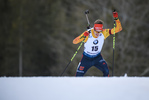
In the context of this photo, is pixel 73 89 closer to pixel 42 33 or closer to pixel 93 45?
pixel 93 45

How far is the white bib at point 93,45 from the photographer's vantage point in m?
5.88

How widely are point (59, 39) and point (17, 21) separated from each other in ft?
12.2

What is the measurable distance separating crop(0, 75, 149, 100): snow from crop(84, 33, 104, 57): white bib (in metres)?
2.08

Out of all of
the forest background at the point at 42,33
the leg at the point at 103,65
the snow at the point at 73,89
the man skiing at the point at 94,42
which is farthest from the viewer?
the forest background at the point at 42,33

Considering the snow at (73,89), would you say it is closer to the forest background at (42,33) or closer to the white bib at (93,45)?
the white bib at (93,45)

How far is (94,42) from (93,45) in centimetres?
6

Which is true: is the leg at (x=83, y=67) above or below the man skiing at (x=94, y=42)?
below

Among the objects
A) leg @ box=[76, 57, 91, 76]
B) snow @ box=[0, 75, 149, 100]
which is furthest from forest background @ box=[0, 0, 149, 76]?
snow @ box=[0, 75, 149, 100]

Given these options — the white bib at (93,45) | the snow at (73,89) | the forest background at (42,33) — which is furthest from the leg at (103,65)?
the forest background at (42,33)

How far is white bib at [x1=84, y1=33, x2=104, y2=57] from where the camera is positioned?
5.88 metres

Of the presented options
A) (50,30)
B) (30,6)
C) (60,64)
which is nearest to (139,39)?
(60,64)

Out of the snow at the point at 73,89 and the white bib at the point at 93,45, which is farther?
the white bib at the point at 93,45

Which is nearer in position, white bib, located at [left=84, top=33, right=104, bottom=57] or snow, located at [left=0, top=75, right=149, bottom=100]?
snow, located at [left=0, top=75, right=149, bottom=100]

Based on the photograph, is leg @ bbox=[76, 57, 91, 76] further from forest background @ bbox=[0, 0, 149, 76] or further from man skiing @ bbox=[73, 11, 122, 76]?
forest background @ bbox=[0, 0, 149, 76]
